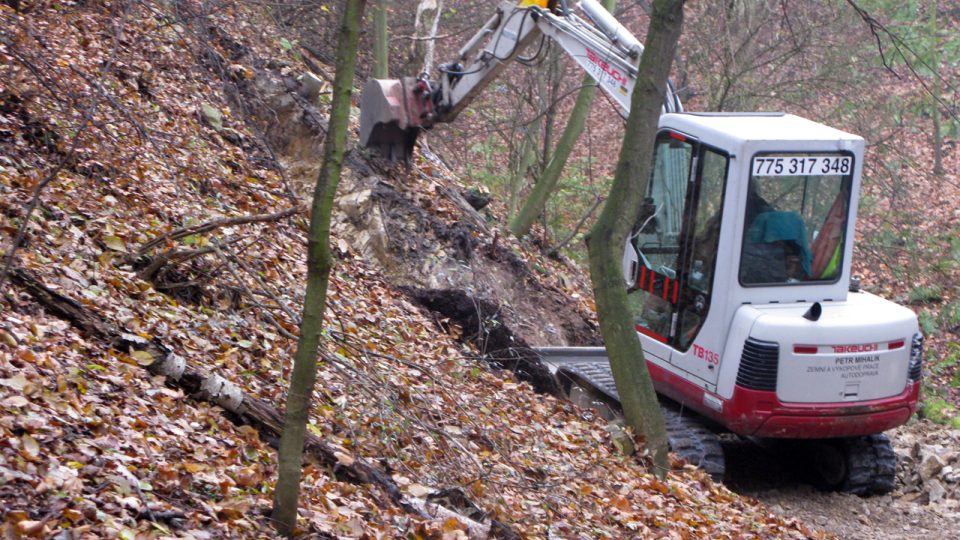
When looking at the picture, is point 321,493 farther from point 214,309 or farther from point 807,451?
point 807,451

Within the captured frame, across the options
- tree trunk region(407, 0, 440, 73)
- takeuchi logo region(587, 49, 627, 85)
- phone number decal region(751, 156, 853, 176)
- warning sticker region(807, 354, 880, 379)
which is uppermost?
tree trunk region(407, 0, 440, 73)

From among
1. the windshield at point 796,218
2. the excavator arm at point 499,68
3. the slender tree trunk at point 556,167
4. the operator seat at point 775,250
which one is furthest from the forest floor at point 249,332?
the windshield at point 796,218

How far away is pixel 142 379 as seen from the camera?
205 inches

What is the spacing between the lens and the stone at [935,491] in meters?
9.13

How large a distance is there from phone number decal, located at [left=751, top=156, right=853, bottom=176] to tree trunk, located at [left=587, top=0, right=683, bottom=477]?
3.51 ft

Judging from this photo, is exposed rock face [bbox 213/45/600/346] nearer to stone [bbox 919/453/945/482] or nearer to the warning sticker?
the warning sticker

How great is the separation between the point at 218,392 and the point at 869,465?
19.6ft

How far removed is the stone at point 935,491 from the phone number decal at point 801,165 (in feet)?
10.4


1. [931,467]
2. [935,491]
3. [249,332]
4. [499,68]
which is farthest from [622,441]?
[499,68]

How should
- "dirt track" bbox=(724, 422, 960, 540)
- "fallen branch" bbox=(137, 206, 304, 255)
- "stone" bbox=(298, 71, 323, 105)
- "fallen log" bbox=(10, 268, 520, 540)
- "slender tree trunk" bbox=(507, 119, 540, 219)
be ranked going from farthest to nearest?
"slender tree trunk" bbox=(507, 119, 540, 219), "stone" bbox=(298, 71, 323, 105), "dirt track" bbox=(724, 422, 960, 540), "fallen branch" bbox=(137, 206, 304, 255), "fallen log" bbox=(10, 268, 520, 540)

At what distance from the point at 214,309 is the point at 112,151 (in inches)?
88.1

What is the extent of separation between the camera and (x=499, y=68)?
1041 cm

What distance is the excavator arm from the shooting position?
9266mm

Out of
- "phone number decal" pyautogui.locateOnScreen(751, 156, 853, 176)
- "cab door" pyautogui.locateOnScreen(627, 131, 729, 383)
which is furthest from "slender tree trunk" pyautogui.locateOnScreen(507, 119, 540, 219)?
"phone number decal" pyautogui.locateOnScreen(751, 156, 853, 176)
